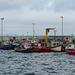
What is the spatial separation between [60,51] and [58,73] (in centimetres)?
5345

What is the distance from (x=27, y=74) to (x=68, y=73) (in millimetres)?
6512

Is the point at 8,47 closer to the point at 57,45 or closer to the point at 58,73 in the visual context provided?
the point at 57,45

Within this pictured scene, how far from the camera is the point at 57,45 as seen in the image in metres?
96.3

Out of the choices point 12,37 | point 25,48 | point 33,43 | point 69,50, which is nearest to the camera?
point 69,50

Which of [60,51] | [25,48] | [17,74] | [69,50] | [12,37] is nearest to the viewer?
[17,74]

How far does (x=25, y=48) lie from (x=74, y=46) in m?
18.0

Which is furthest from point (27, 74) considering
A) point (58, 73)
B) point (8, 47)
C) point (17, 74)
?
point (8, 47)

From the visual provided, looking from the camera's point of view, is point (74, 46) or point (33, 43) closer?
point (74, 46)

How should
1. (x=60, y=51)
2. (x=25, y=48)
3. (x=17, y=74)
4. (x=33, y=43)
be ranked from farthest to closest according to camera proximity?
(x=33, y=43) → (x=60, y=51) → (x=25, y=48) → (x=17, y=74)

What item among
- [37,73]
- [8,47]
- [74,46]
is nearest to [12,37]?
[8,47]

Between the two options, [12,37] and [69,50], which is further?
[12,37]

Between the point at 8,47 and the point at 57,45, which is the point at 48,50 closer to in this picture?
the point at 57,45

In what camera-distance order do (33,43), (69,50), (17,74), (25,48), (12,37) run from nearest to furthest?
1. (17,74)
2. (69,50)
3. (25,48)
4. (33,43)
5. (12,37)

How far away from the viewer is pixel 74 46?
7812cm
